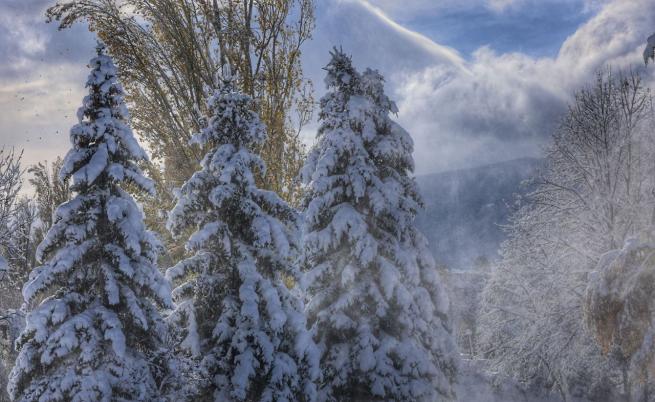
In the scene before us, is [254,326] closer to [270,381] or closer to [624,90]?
[270,381]

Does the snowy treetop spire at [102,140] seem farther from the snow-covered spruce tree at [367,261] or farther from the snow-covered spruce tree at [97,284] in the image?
the snow-covered spruce tree at [367,261]

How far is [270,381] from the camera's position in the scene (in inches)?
392

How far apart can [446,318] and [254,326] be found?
24.4 ft

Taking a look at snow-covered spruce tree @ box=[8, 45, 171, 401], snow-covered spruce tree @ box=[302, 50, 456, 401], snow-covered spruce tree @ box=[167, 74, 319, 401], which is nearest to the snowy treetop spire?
snow-covered spruce tree @ box=[8, 45, 171, 401]

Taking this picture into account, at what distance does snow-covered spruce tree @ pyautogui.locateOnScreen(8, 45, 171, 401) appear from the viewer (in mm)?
8586

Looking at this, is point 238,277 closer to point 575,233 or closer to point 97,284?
point 97,284

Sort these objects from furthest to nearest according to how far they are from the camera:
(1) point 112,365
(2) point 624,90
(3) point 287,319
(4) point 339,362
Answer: (2) point 624,90 → (4) point 339,362 → (3) point 287,319 → (1) point 112,365

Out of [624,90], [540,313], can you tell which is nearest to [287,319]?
[540,313]

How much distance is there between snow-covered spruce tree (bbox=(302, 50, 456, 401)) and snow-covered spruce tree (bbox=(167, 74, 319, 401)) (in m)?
1.81

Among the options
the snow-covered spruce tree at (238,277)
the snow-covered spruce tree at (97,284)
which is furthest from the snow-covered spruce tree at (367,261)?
the snow-covered spruce tree at (97,284)

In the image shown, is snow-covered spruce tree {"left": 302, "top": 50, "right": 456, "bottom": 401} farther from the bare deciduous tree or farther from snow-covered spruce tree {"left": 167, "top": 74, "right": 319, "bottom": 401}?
the bare deciduous tree

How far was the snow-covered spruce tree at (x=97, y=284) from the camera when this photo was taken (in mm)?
8586

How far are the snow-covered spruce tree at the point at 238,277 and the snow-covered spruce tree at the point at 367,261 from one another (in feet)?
5.95

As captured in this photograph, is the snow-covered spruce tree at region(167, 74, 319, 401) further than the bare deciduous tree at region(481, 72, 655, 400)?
No
